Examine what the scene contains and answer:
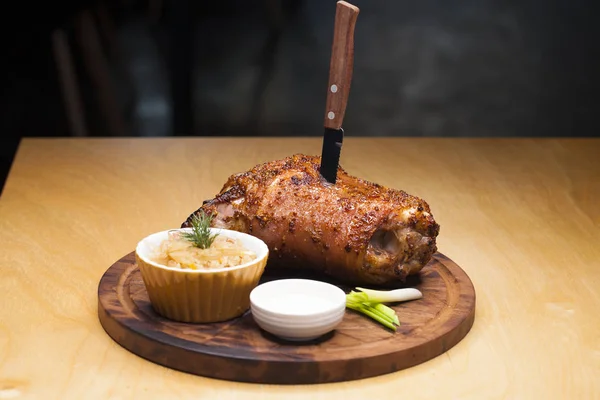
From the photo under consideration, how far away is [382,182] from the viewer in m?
3.46

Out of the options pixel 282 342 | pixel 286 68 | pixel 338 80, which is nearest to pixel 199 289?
pixel 282 342

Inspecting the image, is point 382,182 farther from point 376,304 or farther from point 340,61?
point 376,304

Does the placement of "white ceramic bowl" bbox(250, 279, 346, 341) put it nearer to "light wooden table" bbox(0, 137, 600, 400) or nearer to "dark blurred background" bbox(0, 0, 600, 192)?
"light wooden table" bbox(0, 137, 600, 400)

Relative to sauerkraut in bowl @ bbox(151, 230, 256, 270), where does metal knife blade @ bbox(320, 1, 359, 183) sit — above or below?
above

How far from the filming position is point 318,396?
179cm

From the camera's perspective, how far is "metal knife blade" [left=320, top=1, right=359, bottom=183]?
228cm

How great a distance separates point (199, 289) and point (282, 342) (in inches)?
8.6

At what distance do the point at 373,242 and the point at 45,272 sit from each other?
3.01 feet

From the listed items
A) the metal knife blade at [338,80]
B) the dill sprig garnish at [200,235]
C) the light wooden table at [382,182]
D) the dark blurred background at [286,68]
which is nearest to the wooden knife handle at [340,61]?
the metal knife blade at [338,80]

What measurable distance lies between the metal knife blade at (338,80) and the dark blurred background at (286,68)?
211cm

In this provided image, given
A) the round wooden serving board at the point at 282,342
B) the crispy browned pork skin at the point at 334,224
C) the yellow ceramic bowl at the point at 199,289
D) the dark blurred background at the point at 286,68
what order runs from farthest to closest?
the dark blurred background at the point at 286,68 → the crispy browned pork skin at the point at 334,224 → the yellow ceramic bowl at the point at 199,289 → the round wooden serving board at the point at 282,342

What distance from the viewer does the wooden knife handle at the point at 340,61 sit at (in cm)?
227

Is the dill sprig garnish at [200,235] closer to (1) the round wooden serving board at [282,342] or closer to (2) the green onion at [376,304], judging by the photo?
(1) the round wooden serving board at [282,342]

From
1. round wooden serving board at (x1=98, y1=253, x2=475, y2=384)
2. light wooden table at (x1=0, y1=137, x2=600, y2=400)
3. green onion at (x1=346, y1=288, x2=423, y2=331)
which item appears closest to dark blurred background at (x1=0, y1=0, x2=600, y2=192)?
light wooden table at (x1=0, y1=137, x2=600, y2=400)
